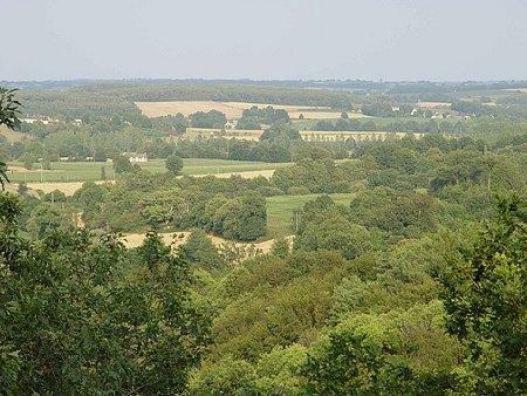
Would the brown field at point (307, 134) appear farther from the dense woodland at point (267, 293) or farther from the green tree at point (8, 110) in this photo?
the green tree at point (8, 110)

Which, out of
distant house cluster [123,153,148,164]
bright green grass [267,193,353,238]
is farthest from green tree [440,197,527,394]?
distant house cluster [123,153,148,164]

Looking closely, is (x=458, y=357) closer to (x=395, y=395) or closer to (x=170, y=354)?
(x=395, y=395)

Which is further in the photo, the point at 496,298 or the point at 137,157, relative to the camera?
the point at 137,157

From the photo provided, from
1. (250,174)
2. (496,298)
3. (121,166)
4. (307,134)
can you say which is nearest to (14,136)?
(121,166)

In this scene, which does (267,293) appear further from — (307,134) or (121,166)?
(307,134)

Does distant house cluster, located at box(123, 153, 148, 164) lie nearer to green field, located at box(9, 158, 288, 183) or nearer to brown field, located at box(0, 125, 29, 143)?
green field, located at box(9, 158, 288, 183)

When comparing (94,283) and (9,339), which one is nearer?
(9,339)

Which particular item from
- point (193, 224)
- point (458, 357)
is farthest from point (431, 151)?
point (458, 357)
